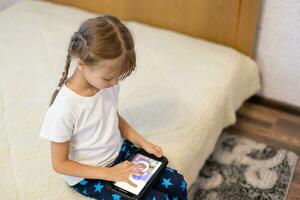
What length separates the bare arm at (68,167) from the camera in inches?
40.8

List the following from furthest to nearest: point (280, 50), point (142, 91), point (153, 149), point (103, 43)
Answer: point (280, 50), point (142, 91), point (153, 149), point (103, 43)

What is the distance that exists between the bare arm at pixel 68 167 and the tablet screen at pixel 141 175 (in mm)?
56

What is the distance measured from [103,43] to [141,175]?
409mm

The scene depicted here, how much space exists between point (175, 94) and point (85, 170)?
58 centimetres

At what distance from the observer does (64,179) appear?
1.18 m

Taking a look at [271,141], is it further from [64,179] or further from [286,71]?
[64,179]

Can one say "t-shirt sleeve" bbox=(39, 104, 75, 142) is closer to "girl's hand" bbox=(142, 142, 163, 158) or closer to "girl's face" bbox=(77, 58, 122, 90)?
"girl's face" bbox=(77, 58, 122, 90)

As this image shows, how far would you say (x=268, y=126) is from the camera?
6.08 ft

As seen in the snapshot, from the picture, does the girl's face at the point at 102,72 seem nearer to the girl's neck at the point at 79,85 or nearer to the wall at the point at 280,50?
the girl's neck at the point at 79,85

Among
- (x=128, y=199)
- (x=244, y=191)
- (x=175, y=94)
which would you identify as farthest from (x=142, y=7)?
(x=128, y=199)

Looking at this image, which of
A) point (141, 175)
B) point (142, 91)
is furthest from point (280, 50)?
point (141, 175)

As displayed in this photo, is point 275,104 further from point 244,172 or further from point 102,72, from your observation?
point 102,72

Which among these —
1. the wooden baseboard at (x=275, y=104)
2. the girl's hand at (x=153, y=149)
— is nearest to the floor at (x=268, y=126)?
the wooden baseboard at (x=275, y=104)

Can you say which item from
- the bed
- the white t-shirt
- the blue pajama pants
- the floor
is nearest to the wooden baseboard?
the floor
